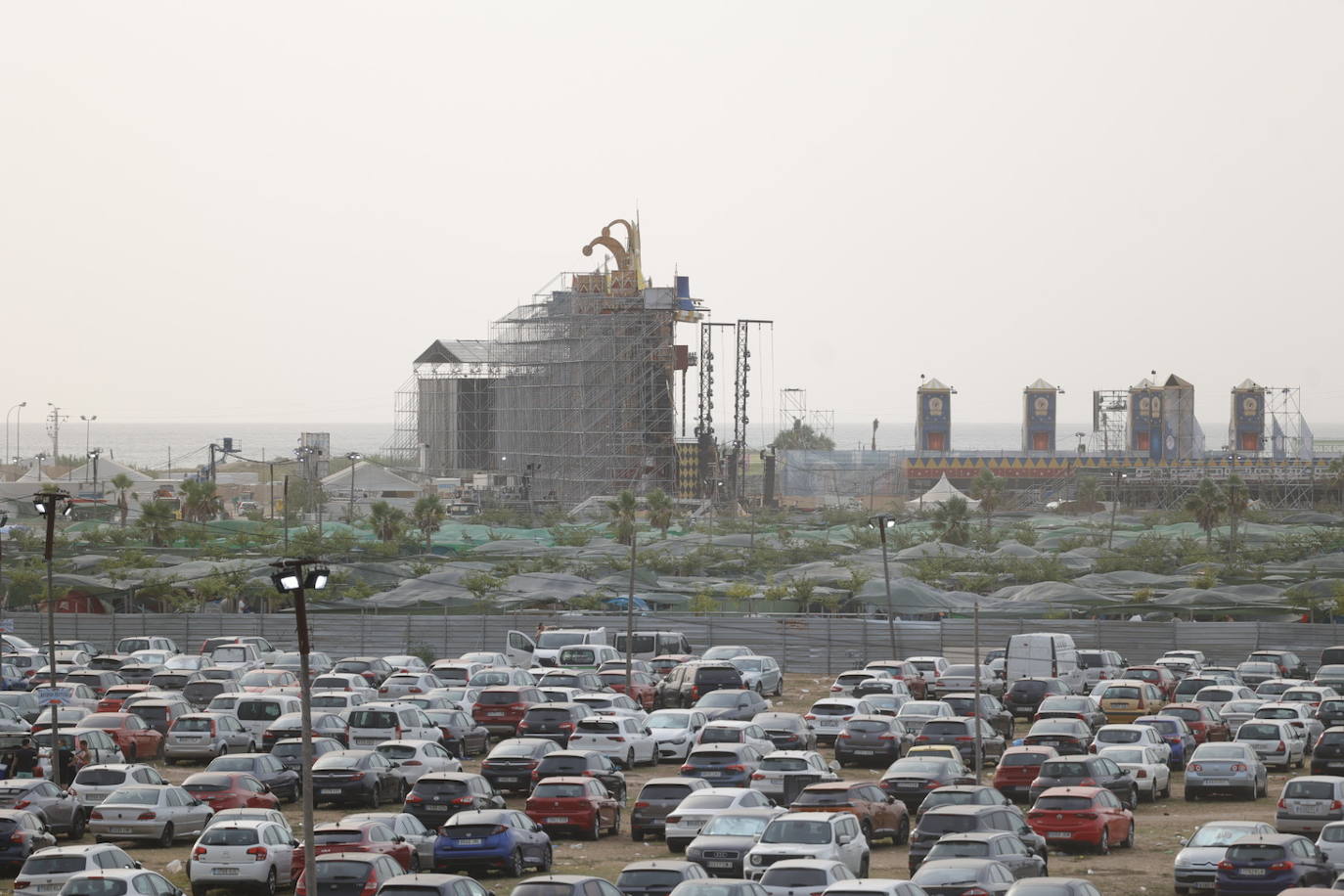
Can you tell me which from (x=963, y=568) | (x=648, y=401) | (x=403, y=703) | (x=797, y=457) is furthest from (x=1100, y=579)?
(x=797, y=457)

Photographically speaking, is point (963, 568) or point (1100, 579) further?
point (963, 568)

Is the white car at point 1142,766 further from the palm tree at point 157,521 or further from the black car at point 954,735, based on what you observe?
the palm tree at point 157,521

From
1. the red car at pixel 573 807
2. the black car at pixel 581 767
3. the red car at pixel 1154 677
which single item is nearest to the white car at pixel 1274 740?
the red car at pixel 1154 677

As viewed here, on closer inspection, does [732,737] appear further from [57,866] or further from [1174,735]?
[57,866]

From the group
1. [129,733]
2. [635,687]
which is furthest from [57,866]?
[635,687]

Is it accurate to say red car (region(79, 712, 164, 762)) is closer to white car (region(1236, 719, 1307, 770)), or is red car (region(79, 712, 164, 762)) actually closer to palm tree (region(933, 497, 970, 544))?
white car (region(1236, 719, 1307, 770))

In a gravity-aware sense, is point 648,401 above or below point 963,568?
above

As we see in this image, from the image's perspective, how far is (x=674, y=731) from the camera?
124ft

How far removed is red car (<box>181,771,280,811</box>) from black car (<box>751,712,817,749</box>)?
11.0 m

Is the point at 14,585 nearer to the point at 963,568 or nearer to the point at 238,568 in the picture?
the point at 238,568

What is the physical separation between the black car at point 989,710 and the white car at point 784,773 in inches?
366

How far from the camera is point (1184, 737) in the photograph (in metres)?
36.9

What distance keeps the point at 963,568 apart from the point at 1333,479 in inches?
2848

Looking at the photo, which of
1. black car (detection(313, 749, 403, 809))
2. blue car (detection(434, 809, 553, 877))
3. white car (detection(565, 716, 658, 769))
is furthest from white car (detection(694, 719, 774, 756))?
blue car (detection(434, 809, 553, 877))
